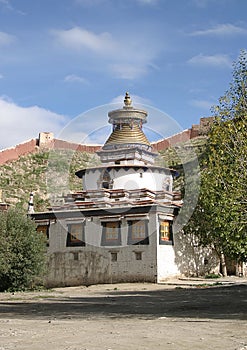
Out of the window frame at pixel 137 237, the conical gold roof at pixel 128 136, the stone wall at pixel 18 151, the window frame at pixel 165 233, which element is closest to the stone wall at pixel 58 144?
the stone wall at pixel 18 151

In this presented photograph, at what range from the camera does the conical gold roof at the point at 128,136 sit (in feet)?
153

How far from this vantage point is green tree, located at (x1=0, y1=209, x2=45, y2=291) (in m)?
32.4

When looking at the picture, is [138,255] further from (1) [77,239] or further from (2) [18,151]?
(2) [18,151]

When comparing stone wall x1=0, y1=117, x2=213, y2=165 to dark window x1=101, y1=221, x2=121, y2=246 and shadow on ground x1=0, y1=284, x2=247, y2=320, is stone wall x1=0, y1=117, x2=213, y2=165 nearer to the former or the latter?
dark window x1=101, y1=221, x2=121, y2=246

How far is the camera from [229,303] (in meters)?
20.9

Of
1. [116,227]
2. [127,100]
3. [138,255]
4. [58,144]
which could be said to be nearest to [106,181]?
[116,227]

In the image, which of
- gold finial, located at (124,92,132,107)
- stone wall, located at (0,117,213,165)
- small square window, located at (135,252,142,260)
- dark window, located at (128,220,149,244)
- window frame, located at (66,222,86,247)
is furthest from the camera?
stone wall, located at (0,117,213,165)

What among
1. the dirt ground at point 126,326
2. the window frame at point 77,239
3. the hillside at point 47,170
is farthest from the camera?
the hillside at point 47,170

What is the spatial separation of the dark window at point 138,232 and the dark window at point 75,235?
4.06 m

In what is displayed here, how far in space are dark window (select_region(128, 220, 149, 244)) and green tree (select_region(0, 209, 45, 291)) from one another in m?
7.43

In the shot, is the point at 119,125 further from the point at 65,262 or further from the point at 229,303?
the point at 229,303

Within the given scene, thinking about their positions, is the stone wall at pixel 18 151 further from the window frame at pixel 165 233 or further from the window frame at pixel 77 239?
the window frame at pixel 165 233

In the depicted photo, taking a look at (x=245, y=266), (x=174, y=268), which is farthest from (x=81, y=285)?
(x=245, y=266)

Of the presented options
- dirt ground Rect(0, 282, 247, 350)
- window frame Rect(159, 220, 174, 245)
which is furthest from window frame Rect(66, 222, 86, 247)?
dirt ground Rect(0, 282, 247, 350)
